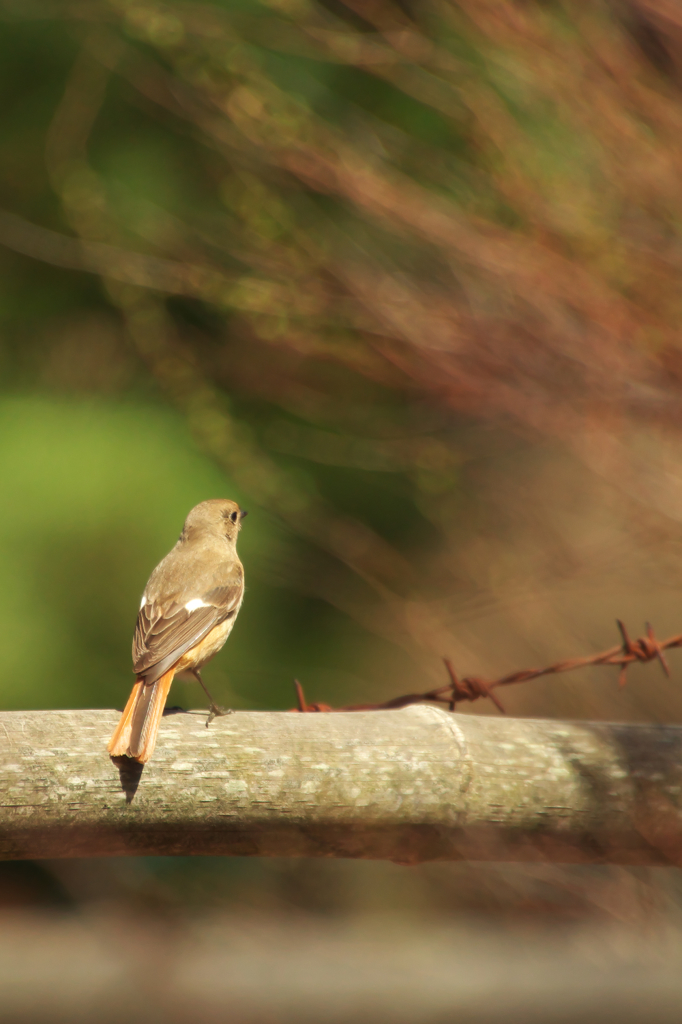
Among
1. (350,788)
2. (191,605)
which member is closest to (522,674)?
(350,788)

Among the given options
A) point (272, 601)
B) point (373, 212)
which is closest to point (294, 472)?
point (272, 601)

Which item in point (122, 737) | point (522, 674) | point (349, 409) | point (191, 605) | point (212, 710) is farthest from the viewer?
point (349, 409)

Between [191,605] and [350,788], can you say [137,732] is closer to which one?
[350,788]

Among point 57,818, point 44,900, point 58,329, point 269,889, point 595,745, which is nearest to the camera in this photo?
point 57,818

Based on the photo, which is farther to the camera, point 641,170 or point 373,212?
point 373,212

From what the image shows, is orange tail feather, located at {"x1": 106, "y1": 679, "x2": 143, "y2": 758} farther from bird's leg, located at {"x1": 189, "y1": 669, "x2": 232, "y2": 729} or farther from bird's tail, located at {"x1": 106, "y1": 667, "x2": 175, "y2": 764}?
bird's leg, located at {"x1": 189, "y1": 669, "x2": 232, "y2": 729}

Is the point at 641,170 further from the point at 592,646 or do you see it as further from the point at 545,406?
the point at 592,646

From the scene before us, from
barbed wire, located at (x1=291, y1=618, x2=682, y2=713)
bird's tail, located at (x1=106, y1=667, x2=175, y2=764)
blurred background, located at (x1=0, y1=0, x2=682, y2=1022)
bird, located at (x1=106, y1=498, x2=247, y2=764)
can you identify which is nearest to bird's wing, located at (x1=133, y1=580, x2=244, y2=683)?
bird, located at (x1=106, y1=498, x2=247, y2=764)
